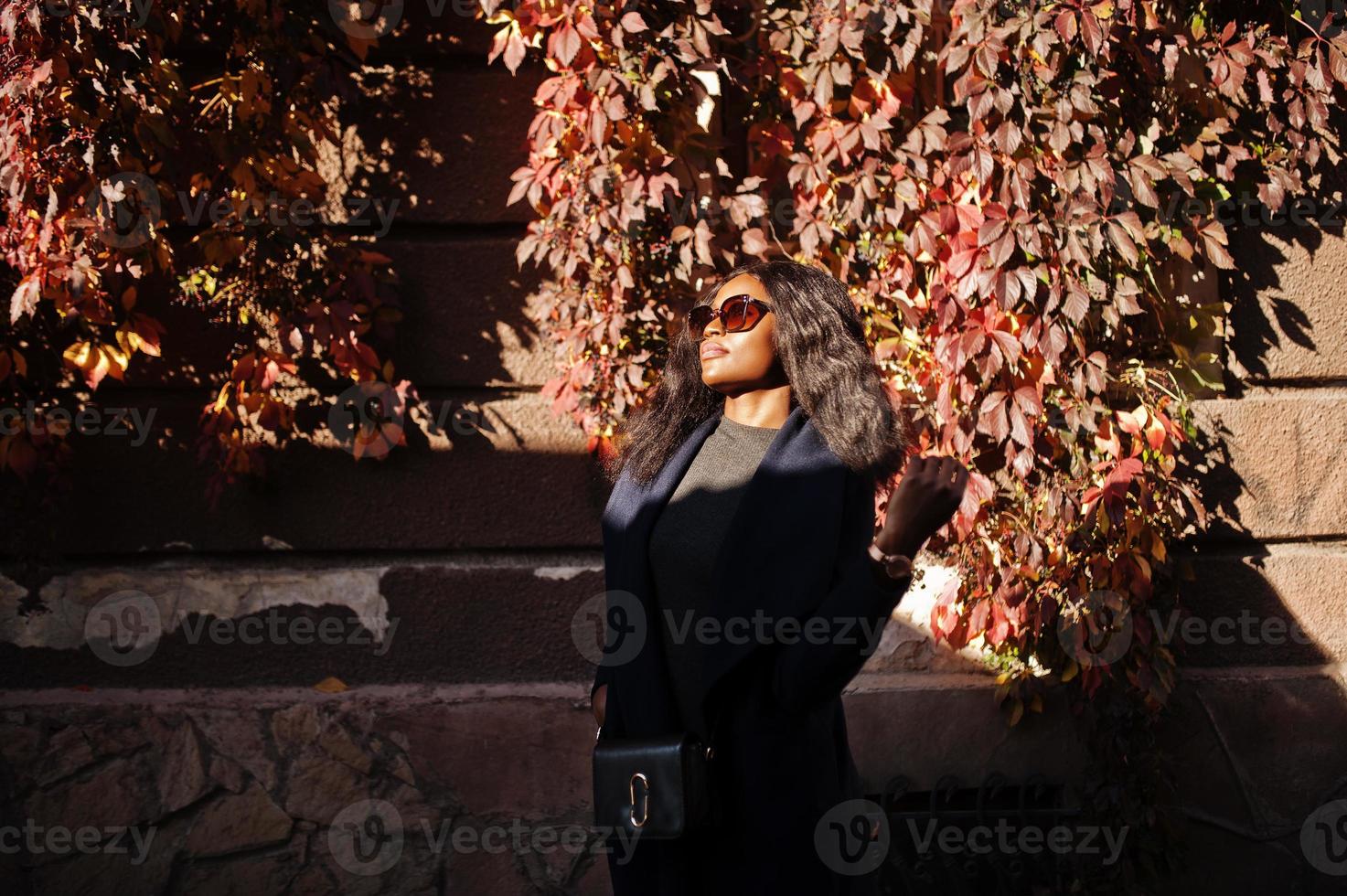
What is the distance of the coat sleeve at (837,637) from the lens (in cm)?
181

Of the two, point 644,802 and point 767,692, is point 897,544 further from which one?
point 644,802

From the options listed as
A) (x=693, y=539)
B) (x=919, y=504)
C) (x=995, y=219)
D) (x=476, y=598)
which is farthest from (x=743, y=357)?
(x=476, y=598)

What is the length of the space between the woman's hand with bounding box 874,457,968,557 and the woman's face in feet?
1.69

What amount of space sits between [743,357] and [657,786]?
2.58ft

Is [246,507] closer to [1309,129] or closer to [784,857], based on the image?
[784,857]

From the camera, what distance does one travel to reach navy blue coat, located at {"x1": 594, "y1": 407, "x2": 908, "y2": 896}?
2.04 metres

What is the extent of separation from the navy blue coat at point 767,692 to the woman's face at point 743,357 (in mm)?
132

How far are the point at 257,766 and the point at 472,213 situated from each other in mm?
1878

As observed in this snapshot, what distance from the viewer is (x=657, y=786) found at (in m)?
2.02

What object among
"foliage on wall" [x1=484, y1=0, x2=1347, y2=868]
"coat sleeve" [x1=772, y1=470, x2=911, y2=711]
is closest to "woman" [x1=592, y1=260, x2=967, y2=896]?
"coat sleeve" [x1=772, y1=470, x2=911, y2=711]

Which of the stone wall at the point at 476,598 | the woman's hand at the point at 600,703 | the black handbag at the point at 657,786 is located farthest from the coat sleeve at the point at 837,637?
the stone wall at the point at 476,598

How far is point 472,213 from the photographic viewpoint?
3.89m

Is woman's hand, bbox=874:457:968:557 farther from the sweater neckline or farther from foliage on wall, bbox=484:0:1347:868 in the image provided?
foliage on wall, bbox=484:0:1347:868

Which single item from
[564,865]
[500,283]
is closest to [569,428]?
[500,283]
